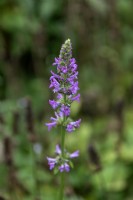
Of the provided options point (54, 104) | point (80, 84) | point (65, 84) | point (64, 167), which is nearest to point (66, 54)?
point (65, 84)

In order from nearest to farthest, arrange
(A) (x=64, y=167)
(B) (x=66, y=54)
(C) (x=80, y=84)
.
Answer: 1. (B) (x=66, y=54)
2. (A) (x=64, y=167)
3. (C) (x=80, y=84)

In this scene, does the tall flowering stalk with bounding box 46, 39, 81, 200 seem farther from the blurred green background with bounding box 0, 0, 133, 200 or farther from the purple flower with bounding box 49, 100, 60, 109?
the blurred green background with bounding box 0, 0, 133, 200

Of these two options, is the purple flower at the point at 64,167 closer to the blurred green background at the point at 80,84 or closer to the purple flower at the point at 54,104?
the purple flower at the point at 54,104

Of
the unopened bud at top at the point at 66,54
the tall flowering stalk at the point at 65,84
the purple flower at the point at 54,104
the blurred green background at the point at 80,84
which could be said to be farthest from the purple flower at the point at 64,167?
the blurred green background at the point at 80,84

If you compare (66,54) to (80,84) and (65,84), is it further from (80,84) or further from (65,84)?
(80,84)

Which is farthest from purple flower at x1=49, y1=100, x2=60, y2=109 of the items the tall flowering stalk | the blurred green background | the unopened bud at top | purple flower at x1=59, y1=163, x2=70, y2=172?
the blurred green background

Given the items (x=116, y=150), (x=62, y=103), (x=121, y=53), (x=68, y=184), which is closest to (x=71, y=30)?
(x=121, y=53)

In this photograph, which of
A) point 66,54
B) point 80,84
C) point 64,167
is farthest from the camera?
point 80,84

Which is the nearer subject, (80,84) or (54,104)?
(54,104)
